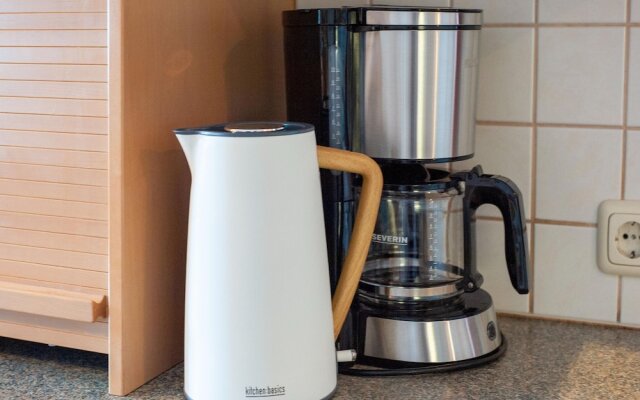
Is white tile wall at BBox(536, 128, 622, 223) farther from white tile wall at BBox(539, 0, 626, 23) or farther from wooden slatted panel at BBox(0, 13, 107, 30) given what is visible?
wooden slatted panel at BBox(0, 13, 107, 30)

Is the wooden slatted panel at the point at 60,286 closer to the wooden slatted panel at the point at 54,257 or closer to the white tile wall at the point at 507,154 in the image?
the wooden slatted panel at the point at 54,257

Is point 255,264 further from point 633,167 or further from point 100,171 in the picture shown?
point 633,167

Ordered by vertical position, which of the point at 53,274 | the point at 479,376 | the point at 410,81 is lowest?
the point at 479,376

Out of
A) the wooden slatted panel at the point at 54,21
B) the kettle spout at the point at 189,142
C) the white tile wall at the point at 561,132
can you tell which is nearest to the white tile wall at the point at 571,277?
Answer: the white tile wall at the point at 561,132

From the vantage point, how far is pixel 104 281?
2.96 ft

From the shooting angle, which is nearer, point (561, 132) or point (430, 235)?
point (430, 235)

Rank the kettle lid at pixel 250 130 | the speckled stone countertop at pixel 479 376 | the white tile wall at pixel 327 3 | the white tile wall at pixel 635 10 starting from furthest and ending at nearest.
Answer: the white tile wall at pixel 327 3 → the white tile wall at pixel 635 10 → the speckled stone countertop at pixel 479 376 → the kettle lid at pixel 250 130

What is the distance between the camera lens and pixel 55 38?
2.95 ft

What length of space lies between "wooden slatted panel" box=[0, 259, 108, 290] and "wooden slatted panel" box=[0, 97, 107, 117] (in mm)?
161

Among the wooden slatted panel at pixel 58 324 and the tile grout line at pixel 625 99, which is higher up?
the tile grout line at pixel 625 99

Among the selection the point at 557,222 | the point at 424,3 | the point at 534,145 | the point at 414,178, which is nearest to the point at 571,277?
the point at 557,222

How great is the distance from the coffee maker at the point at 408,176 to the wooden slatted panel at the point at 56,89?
229 millimetres

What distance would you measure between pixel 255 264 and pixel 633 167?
0.52m

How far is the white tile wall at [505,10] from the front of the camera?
43.0 inches
